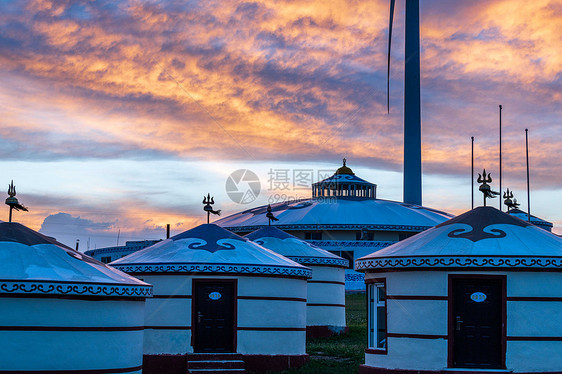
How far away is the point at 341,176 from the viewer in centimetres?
6750

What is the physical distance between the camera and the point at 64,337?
1409 centimetres

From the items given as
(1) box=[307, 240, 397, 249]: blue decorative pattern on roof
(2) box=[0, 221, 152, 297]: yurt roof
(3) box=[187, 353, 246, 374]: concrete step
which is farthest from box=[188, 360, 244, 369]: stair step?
(1) box=[307, 240, 397, 249]: blue decorative pattern on roof

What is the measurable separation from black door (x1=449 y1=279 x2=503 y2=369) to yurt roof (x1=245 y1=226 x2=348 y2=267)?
41.2 ft

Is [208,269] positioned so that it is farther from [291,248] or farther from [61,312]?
[291,248]

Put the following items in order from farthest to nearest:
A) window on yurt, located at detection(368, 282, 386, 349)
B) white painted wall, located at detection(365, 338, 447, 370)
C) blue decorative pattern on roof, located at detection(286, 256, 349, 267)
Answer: blue decorative pattern on roof, located at detection(286, 256, 349, 267) < window on yurt, located at detection(368, 282, 386, 349) < white painted wall, located at detection(365, 338, 447, 370)

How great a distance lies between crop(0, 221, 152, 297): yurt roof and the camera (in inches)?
547

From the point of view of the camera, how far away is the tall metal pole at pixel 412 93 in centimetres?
6819

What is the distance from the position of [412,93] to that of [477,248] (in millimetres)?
52673

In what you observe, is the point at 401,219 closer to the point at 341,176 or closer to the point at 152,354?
the point at 341,176

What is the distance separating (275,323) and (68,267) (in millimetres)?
7102

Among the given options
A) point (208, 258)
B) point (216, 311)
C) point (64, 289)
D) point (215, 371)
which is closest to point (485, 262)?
point (215, 371)

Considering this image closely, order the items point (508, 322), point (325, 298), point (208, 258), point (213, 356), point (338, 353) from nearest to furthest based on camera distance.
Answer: point (508, 322) < point (213, 356) < point (208, 258) < point (338, 353) < point (325, 298)

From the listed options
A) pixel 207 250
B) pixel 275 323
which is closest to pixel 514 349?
pixel 275 323

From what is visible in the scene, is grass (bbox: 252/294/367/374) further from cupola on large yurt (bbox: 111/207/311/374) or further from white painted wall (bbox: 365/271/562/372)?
white painted wall (bbox: 365/271/562/372)
